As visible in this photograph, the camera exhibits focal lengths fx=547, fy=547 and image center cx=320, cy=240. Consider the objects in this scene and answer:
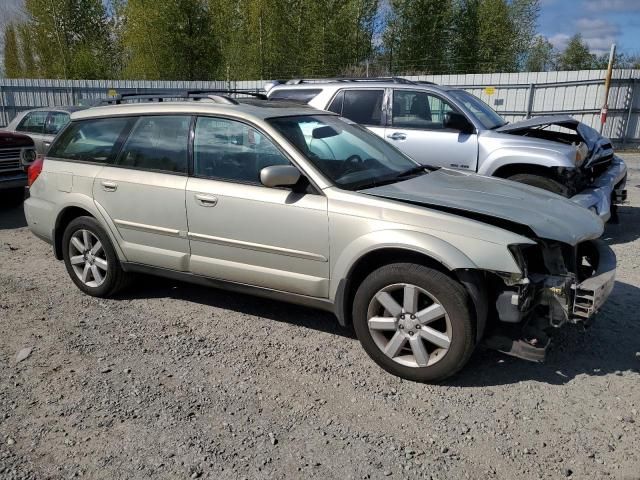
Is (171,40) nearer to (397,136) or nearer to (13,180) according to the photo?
(13,180)

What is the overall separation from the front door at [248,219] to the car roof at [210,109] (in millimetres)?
103

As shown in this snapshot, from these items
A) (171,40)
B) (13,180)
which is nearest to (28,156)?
(13,180)

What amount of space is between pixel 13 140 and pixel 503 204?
25.0 ft

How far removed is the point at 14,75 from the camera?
41906 millimetres

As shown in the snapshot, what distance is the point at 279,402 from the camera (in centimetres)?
324

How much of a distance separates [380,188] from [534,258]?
1.08 metres

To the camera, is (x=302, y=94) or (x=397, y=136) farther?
(x=302, y=94)

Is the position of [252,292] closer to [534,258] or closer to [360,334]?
[360,334]

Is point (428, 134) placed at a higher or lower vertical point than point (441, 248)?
higher

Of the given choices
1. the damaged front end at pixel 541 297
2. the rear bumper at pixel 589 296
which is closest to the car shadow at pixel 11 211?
the damaged front end at pixel 541 297

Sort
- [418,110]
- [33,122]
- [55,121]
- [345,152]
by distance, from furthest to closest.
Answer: [33,122] < [55,121] < [418,110] < [345,152]

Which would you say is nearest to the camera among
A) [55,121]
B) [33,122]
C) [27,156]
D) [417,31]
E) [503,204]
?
[503,204]

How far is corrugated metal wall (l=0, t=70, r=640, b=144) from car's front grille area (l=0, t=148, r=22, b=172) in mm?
9088

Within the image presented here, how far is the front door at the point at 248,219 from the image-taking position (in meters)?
3.66
